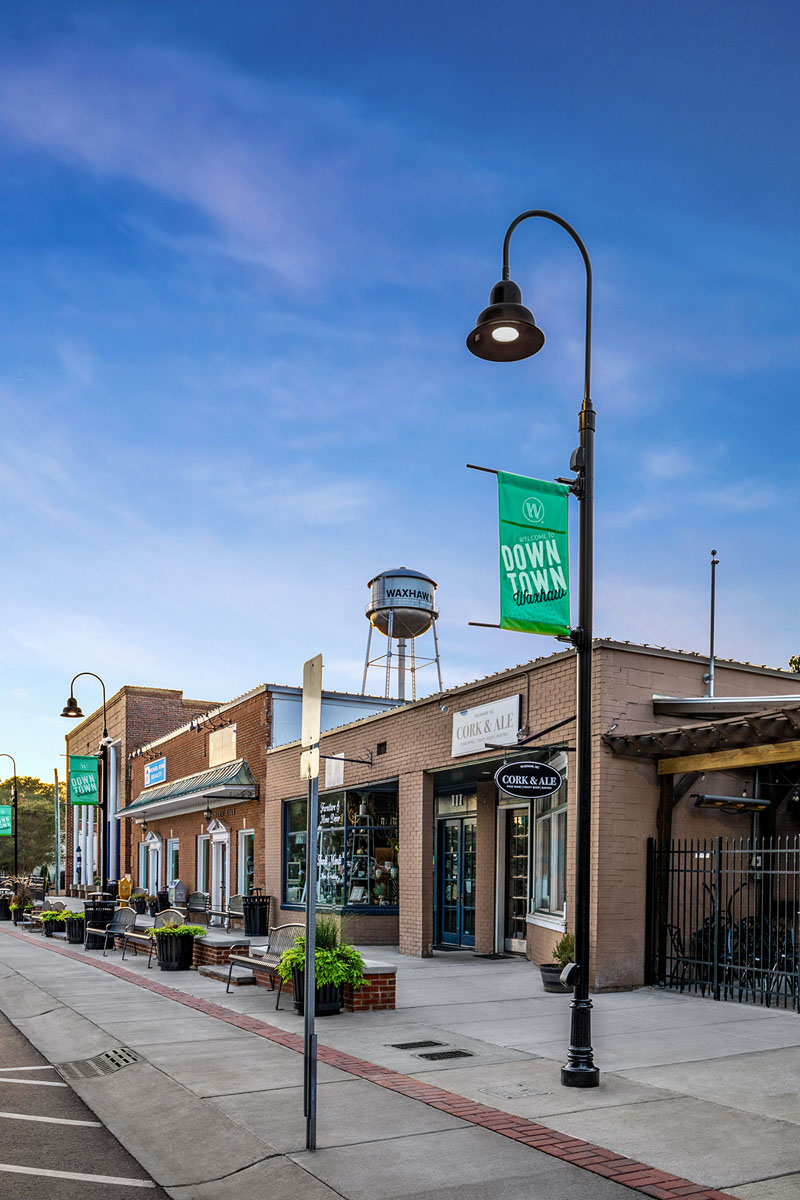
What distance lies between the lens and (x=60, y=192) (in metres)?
12.9

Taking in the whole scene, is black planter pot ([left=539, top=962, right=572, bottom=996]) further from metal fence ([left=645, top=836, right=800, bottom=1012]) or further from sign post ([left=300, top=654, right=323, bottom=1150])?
sign post ([left=300, top=654, right=323, bottom=1150])

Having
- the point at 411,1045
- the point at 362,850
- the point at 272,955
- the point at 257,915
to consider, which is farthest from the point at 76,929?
the point at 411,1045

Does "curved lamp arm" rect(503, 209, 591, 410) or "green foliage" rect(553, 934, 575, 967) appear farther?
"green foliage" rect(553, 934, 575, 967)

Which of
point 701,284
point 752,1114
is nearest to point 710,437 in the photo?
point 701,284

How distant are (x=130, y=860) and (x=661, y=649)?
31.3 m

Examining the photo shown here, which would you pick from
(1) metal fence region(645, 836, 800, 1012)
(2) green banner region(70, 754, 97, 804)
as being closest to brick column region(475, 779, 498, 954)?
(1) metal fence region(645, 836, 800, 1012)

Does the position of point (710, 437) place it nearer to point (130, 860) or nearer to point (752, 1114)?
point (752, 1114)

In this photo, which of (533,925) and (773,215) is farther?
(533,925)

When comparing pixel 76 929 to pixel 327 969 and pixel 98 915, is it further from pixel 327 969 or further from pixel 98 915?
pixel 327 969

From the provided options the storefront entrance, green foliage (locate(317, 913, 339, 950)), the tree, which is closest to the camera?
green foliage (locate(317, 913, 339, 950))

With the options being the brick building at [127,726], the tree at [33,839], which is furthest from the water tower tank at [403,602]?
the tree at [33,839]

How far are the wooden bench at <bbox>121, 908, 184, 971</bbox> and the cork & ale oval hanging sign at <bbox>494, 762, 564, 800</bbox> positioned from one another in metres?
7.45

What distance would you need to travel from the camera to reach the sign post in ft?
21.4

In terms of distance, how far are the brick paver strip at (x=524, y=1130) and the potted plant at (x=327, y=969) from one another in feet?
2.31
